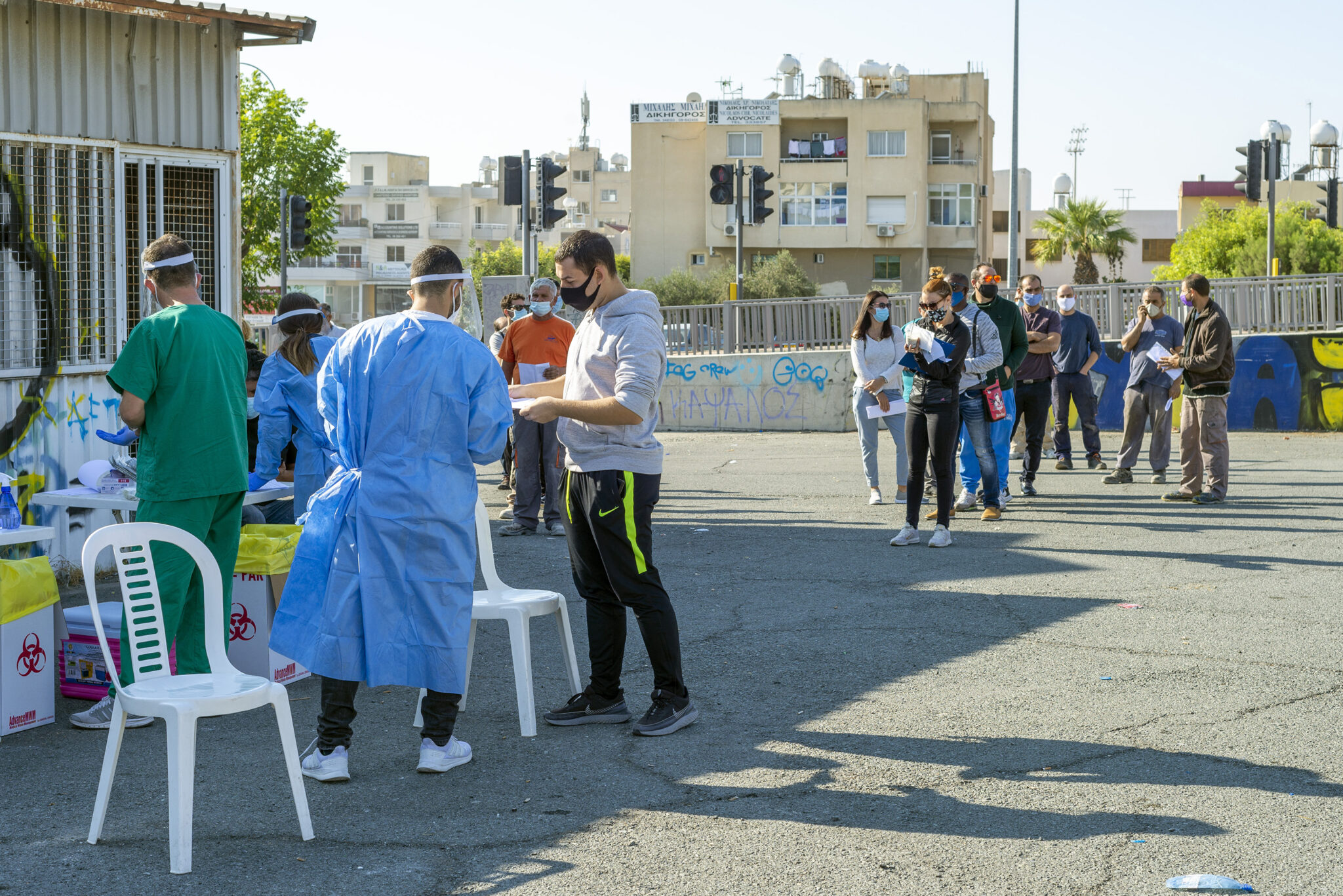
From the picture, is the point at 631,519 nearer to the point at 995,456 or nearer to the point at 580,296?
the point at 580,296

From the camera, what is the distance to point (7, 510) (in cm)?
593

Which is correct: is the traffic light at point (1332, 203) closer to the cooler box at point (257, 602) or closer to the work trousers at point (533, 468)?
the work trousers at point (533, 468)

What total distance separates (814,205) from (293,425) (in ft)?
202

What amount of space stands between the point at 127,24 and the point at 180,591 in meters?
5.44

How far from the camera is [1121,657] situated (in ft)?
21.8

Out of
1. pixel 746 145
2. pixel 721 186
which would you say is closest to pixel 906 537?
pixel 721 186

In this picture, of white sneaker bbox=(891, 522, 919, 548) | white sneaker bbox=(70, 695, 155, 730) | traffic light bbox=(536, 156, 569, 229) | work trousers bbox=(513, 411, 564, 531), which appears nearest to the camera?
white sneaker bbox=(70, 695, 155, 730)

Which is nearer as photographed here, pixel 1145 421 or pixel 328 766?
pixel 328 766

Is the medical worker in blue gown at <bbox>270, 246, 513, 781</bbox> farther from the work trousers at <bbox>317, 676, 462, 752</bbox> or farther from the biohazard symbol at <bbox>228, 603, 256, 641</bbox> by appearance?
the biohazard symbol at <bbox>228, 603, 256, 641</bbox>

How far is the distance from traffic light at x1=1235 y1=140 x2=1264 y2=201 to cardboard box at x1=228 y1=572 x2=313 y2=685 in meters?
20.0

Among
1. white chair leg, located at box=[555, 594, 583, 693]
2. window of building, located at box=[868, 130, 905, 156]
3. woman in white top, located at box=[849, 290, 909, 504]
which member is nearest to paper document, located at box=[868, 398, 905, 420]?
woman in white top, located at box=[849, 290, 909, 504]

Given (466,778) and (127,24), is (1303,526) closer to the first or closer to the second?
(466,778)

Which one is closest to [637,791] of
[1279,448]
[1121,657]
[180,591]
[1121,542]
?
[180,591]

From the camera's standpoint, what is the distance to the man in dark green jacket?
38.1 ft
